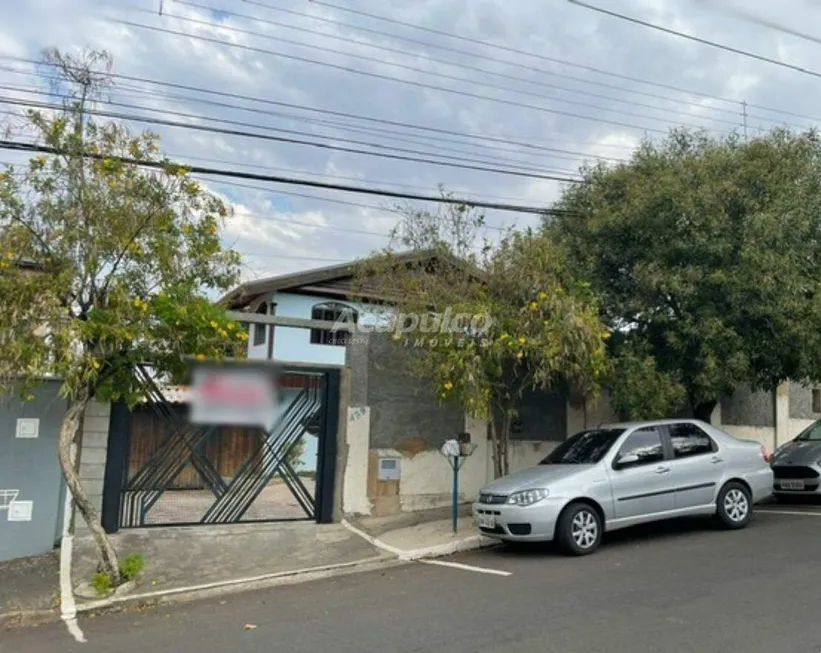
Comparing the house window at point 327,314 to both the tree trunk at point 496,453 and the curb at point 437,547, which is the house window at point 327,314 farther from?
the curb at point 437,547

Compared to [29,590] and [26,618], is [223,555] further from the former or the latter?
[26,618]

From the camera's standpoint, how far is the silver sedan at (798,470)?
12.2 m

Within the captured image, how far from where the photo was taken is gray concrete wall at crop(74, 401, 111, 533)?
944 centimetres

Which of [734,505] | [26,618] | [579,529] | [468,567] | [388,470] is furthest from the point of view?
[388,470]

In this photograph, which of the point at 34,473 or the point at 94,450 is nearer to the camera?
the point at 34,473

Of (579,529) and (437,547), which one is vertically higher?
(579,529)

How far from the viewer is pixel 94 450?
31.3ft

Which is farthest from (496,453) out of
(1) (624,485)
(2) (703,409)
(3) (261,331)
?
→ (3) (261,331)

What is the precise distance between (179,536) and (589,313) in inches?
255

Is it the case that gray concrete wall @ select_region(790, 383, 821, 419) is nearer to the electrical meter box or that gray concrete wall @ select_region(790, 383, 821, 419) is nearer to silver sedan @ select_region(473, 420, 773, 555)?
silver sedan @ select_region(473, 420, 773, 555)

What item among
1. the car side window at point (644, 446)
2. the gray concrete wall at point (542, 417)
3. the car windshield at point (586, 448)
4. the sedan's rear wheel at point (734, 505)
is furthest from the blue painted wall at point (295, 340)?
the sedan's rear wheel at point (734, 505)

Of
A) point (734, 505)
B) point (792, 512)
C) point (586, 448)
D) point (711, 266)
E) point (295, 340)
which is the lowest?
point (792, 512)

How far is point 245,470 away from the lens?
33.8 feet

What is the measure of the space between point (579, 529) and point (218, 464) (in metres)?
5.02
